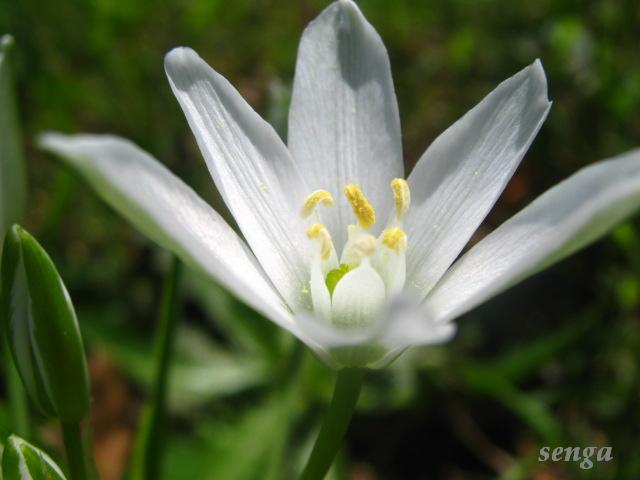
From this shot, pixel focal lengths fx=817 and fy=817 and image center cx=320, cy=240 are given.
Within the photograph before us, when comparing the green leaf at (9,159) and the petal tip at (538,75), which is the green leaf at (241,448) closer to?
the green leaf at (9,159)

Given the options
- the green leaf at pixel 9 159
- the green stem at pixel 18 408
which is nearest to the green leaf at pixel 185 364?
the green stem at pixel 18 408

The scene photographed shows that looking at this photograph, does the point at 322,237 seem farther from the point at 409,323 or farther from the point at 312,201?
the point at 409,323

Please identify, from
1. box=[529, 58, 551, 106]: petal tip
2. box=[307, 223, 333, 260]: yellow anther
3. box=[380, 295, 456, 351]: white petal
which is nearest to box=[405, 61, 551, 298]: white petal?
box=[529, 58, 551, 106]: petal tip

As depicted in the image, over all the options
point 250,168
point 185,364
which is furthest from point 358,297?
point 185,364

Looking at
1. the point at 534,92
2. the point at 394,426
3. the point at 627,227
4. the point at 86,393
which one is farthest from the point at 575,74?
the point at 86,393

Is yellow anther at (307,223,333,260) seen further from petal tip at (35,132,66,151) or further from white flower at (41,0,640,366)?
petal tip at (35,132,66,151)
